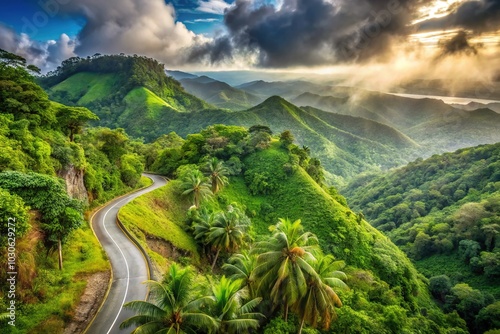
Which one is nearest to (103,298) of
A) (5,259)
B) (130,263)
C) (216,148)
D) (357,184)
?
(130,263)

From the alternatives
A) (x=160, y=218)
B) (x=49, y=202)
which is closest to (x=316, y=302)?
(x=49, y=202)

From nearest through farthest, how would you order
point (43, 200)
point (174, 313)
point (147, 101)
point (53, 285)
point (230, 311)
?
point (174, 313) < point (230, 311) < point (43, 200) < point (53, 285) < point (147, 101)

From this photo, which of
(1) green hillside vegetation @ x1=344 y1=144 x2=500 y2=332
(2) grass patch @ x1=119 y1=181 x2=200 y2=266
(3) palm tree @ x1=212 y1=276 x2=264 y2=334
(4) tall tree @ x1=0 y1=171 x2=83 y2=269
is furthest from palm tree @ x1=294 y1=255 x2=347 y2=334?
(1) green hillside vegetation @ x1=344 y1=144 x2=500 y2=332

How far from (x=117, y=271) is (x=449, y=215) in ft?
315

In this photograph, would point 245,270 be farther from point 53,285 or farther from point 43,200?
point 43,200

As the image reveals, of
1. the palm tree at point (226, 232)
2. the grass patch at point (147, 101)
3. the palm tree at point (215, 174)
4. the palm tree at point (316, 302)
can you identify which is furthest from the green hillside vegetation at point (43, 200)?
the grass patch at point (147, 101)

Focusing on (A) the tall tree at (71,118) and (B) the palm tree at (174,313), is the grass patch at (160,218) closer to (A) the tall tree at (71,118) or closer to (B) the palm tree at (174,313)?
(A) the tall tree at (71,118)

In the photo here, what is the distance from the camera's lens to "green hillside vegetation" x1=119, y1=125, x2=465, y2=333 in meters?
23.7

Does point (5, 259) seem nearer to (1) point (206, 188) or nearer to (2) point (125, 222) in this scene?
(2) point (125, 222)

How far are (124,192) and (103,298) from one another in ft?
81.6

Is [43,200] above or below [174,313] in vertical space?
above

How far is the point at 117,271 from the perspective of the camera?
2384cm

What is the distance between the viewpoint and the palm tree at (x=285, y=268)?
18188 millimetres

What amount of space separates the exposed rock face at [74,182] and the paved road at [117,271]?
2887 millimetres
